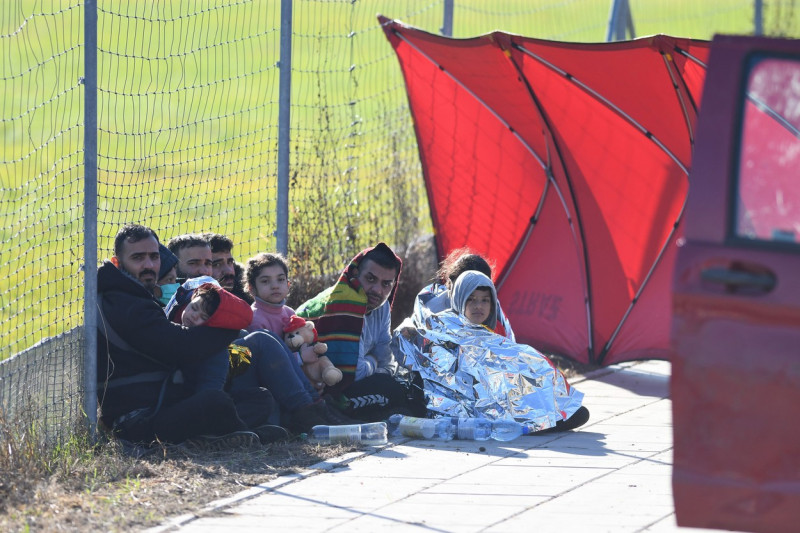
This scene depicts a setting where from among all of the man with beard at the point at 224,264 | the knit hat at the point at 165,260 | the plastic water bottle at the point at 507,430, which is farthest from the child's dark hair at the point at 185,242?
the plastic water bottle at the point at 507,430

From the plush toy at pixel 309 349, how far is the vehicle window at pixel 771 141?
3270 millimetres

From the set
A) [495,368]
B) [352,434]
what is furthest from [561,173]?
[352,434]

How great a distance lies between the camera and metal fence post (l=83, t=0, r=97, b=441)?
5.58 metres

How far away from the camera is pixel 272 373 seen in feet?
20.2

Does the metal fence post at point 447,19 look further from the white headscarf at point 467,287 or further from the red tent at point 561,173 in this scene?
the white headscarf at point 467,287

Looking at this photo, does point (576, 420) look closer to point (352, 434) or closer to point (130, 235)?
point (352, 434)

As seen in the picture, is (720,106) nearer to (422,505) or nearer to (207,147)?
(422,505)

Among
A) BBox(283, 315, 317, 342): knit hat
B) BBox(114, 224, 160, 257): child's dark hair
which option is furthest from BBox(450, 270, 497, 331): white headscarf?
BBox(114, 224, 160, 257): child's dark hair

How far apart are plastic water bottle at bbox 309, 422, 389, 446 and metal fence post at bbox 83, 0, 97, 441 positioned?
1138 millimetres

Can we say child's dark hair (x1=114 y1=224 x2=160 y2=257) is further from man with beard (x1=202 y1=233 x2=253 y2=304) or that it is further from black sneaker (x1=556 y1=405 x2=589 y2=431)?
black sneaker (x1=556 y1=405 x2=589 y2=431)

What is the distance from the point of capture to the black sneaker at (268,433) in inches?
234

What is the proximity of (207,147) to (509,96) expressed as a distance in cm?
211

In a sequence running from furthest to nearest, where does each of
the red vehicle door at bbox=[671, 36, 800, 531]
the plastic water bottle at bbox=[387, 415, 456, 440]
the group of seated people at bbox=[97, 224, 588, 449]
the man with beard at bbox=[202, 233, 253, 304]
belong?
the man with beard at bbox=[202, 233, 253, 304] < the plastic water bottle at bbox=[387, 415, 456, 440] < the group of seated people at bbox=[97, 224, 588, 449] < the red vehicle door at bbox=[671, 36, 800, 531]

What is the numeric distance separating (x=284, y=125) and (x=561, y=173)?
78.9 inches
